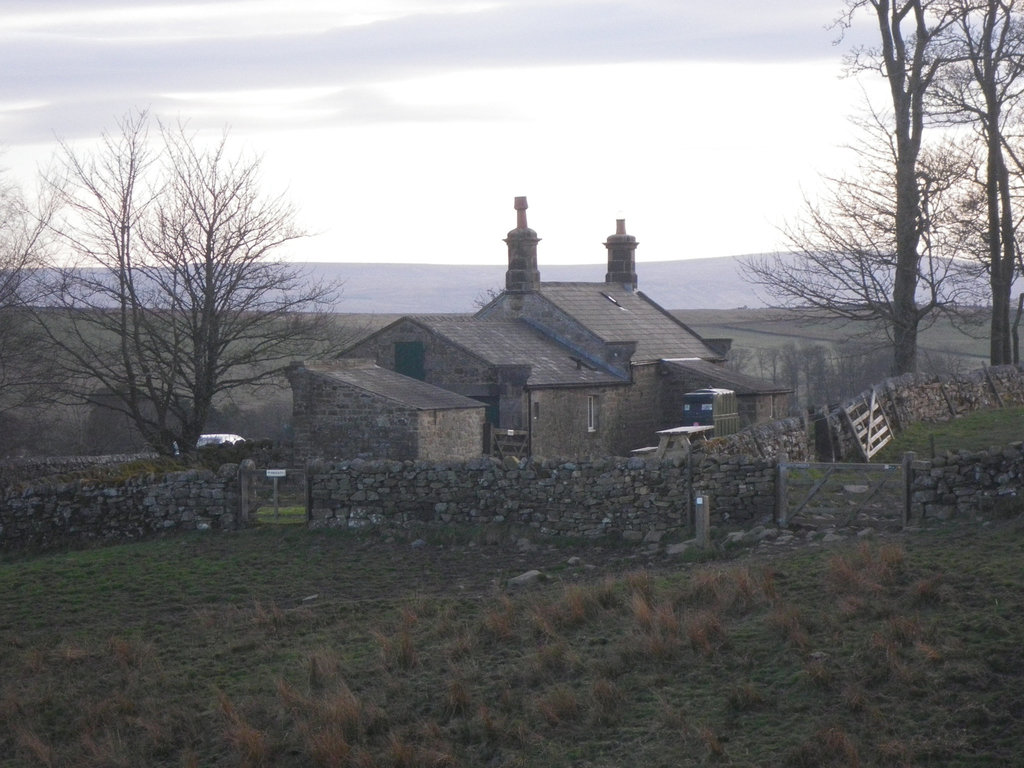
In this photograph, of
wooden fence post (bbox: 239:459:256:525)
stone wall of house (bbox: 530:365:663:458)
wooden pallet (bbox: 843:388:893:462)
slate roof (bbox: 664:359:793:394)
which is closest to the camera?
wooden fence post (bbox: 239:459:256:525)

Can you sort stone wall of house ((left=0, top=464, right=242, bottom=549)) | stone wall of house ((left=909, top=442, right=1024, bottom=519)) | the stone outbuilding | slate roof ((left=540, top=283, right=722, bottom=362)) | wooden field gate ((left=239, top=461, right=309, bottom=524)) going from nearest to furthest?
stone wall of house ((left=909, top=442, right=1024, bottom=519))
wooden field gate ((left=239, top=461, right=309, bottom=524))
stone wall of house ((left=0, top=464, right=242, bottom=549))
the stone outbuilding
slate roof ((left=540, top=283, right=722, bottom=362))

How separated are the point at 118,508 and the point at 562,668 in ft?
39.5

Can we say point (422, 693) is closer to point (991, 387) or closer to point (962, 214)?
point (991, 387)

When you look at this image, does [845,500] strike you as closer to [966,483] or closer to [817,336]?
[966,483]

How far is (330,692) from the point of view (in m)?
11.7

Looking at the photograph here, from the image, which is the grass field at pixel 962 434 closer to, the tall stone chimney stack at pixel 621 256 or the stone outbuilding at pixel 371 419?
the stone outbuilding at pixel 371 419

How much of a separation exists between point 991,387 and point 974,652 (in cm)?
2299

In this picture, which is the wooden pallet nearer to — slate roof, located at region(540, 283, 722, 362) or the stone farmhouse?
the stone farmhouse

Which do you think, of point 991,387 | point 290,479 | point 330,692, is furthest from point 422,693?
point 991,387

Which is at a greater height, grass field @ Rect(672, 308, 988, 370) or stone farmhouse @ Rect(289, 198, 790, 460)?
grass field @ Rect(672, 308, 988, 370)

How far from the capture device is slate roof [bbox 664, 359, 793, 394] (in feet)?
125

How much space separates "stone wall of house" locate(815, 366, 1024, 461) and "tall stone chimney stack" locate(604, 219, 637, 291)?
1766 cm

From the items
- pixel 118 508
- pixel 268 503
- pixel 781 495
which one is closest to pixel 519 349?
pixel 268 503

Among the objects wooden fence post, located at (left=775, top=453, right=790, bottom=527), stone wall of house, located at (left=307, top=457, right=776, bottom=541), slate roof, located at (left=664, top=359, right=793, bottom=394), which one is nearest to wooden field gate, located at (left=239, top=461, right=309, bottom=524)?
stone wall of house, located at (left=307, top=457, right=776, bottom=541)
